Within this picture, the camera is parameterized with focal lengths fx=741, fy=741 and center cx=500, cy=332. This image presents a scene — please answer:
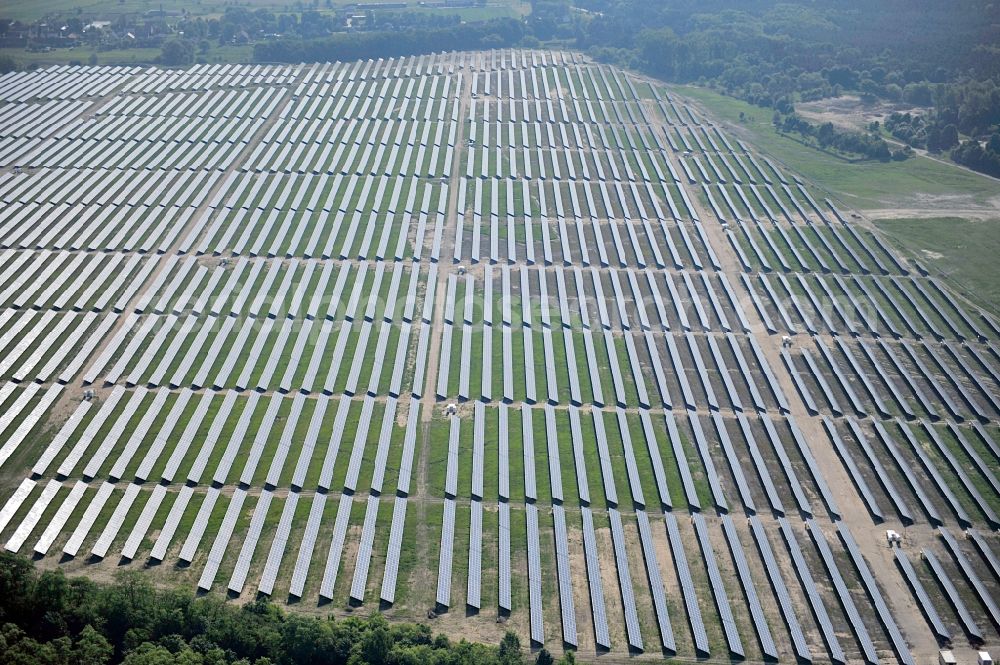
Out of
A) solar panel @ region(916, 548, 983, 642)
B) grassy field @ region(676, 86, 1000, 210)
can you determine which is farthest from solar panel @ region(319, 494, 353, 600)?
grassy field @ region(676, 86, 1000, 210)

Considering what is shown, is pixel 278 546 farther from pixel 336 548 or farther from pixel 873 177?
pixel 873 177

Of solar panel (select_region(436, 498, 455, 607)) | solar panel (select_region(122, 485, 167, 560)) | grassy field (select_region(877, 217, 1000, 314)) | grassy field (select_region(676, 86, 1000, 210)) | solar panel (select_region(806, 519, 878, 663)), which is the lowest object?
solar panel (select_region(122, 485, 167, 560))

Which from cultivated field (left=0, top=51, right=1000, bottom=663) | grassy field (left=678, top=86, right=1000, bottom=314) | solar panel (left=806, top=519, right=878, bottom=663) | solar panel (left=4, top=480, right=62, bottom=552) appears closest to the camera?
solar panel (left=806, top=519, right=878, bottom=663)

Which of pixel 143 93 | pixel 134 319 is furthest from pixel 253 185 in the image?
pixel 143 93

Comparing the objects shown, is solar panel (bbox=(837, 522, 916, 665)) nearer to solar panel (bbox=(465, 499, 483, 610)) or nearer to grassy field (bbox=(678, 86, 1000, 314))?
solar panel (bbox=(465, 499, 483, 610))

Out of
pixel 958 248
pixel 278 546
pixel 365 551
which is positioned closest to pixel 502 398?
pixel 365 551

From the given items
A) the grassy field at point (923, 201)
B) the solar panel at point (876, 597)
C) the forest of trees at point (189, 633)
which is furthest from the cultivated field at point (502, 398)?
the grassy field at point (923, 201)
